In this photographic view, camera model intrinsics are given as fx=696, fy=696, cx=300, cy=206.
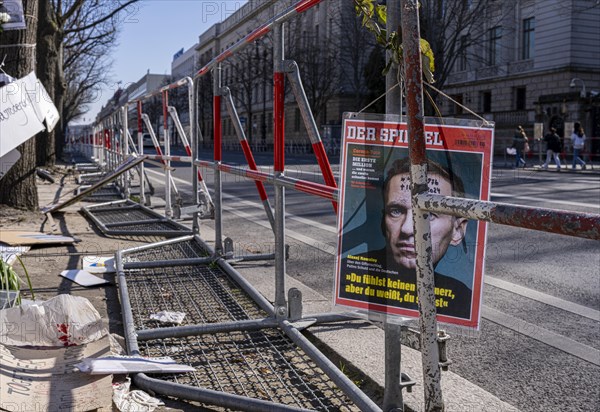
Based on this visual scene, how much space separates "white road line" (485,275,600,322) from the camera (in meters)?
4.59

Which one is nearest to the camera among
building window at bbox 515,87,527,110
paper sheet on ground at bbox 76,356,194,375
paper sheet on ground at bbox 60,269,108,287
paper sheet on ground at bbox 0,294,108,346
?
paper sheet on ground at bbox 76,356,194,375

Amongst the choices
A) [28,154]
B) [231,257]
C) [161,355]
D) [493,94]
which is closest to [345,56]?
[493,94]

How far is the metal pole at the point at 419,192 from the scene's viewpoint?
2107mm

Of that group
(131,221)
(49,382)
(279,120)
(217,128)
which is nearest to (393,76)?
(279,120)

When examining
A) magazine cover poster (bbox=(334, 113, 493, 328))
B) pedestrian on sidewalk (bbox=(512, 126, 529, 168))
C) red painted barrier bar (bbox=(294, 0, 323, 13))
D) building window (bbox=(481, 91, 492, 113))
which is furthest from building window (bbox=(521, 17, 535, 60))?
magazine cover poster (bbox=(334, 113, 493, 328))

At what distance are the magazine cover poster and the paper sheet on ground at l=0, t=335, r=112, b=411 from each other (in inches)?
41.4

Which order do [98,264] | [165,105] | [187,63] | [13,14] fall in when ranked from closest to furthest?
[98,264] → [13,14] → [165,105] → [187,63]

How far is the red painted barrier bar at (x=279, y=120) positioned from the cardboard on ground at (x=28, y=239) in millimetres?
3795

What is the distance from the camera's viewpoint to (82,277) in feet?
18.0

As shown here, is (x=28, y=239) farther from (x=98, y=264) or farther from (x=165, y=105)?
(x=165, y=105)

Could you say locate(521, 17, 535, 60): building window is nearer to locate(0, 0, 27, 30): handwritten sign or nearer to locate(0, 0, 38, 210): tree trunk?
locate(0, 0, 38, 210): tree trunk

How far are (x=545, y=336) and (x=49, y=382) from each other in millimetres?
2694

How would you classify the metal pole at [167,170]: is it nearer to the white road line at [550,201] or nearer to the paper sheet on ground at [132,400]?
the white road line at [550,201]

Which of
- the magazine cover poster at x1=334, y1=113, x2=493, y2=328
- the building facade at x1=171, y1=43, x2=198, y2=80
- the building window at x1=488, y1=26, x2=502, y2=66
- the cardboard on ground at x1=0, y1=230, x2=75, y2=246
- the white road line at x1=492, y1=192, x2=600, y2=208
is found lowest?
the white road line at x1=492, y1=192, x2=600, y2=208
